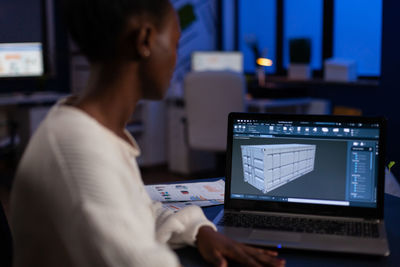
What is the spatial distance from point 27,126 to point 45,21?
1.50 metres

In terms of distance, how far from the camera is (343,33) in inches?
189

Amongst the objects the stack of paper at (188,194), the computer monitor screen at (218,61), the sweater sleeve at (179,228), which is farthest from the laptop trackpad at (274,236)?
the computer monitor screen at (218,61)

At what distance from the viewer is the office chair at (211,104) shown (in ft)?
13.8

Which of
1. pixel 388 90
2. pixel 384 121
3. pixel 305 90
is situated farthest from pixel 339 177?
pixel 305 90

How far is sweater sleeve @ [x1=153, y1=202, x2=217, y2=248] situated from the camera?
3.84 ft

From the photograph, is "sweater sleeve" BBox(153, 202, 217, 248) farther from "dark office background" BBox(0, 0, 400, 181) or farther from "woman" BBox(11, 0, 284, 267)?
"dark office background" BBox(0, 0, 400, 181)

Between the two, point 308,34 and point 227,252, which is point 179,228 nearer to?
point 227,252

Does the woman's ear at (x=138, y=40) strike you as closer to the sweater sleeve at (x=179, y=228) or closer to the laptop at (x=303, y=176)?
the sweater sleeve at (x=179, y=228)

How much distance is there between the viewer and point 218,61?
5625 millimetres

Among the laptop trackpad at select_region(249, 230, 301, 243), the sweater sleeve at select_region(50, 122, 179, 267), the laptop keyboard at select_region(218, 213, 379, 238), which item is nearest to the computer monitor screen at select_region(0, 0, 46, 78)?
the laptop keyboard at select_region(218, 213, 379, 238)

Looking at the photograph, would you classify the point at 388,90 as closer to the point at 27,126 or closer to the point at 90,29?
the point at 90,29

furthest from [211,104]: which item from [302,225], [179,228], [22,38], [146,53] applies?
[146,53]

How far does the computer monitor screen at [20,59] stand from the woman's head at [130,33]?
4.71 meters

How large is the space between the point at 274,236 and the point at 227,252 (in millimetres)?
182
